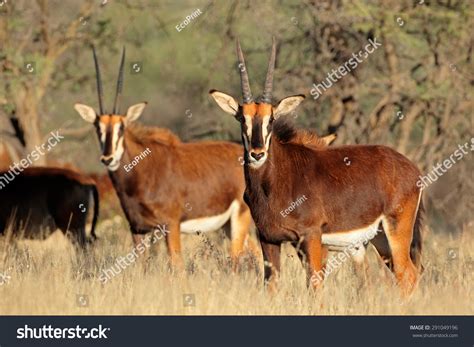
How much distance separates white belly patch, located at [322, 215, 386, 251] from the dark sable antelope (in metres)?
1.82

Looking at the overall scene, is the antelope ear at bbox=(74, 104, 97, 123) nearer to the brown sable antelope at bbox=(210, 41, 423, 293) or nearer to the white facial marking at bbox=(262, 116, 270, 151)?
the brown sable antelope at bbox=(210, 41, 423, 293)

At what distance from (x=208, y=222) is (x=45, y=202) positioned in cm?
251

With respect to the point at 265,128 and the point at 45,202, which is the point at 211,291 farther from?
the point at 45,202

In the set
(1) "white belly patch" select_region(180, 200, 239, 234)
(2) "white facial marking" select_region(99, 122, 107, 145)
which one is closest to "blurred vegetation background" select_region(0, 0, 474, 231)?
(1) "white belly patch" select_region(180, 200, 239, 234)

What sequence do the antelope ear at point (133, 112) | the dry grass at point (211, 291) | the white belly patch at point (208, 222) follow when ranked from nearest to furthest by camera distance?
the dry grass at point (211, 291), the antelope ear at point (133, 112), the white belly patch at point (208, 222)

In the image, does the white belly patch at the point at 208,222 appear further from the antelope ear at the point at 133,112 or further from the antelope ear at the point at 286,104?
the antelope ear at the point at 286,104

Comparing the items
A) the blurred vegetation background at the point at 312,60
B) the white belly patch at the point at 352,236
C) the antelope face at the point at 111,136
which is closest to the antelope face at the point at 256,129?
the white belly patch at the point at 352,236

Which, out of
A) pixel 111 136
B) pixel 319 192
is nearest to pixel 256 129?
pixel 319 192

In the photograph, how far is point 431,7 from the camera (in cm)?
1641

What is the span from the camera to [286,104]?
10250 millimetres

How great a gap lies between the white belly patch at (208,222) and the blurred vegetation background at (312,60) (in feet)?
6.65

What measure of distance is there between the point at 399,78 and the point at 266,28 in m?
2.11

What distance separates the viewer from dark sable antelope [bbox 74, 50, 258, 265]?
508 inches

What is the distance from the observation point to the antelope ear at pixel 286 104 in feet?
33.2
